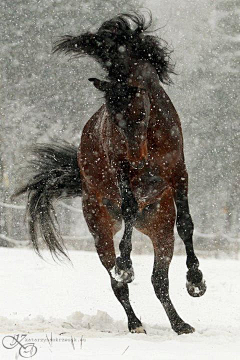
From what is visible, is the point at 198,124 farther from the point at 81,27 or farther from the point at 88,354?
the point at 88,354

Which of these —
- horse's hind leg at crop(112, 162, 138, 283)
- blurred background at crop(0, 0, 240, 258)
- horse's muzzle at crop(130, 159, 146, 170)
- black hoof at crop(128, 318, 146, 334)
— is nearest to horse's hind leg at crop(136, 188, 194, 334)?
black hoof at crop(128, 318, 146, 334)

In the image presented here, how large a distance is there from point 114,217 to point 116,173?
1.18 meters

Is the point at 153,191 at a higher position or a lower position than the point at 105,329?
higher

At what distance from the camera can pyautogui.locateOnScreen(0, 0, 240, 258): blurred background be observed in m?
18.6

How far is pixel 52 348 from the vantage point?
4910mm

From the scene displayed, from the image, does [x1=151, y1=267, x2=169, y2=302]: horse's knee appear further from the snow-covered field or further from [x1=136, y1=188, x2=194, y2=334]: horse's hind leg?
the snow-covered field

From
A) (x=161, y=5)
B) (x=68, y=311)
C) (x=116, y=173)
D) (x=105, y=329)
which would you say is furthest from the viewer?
(x=161, y=5)

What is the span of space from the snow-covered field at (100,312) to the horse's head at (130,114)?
1671 mm

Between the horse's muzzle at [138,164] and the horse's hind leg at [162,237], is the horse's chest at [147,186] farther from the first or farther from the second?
the horse's hind leg at [162,237]

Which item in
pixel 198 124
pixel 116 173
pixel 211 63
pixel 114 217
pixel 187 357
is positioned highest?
pixel 116 173

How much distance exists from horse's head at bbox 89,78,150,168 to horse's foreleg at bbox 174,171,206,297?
0.71 meters

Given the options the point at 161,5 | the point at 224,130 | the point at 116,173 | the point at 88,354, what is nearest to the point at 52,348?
the point at 88,354

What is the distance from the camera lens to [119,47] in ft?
19.9

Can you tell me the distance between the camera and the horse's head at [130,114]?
5.54m
